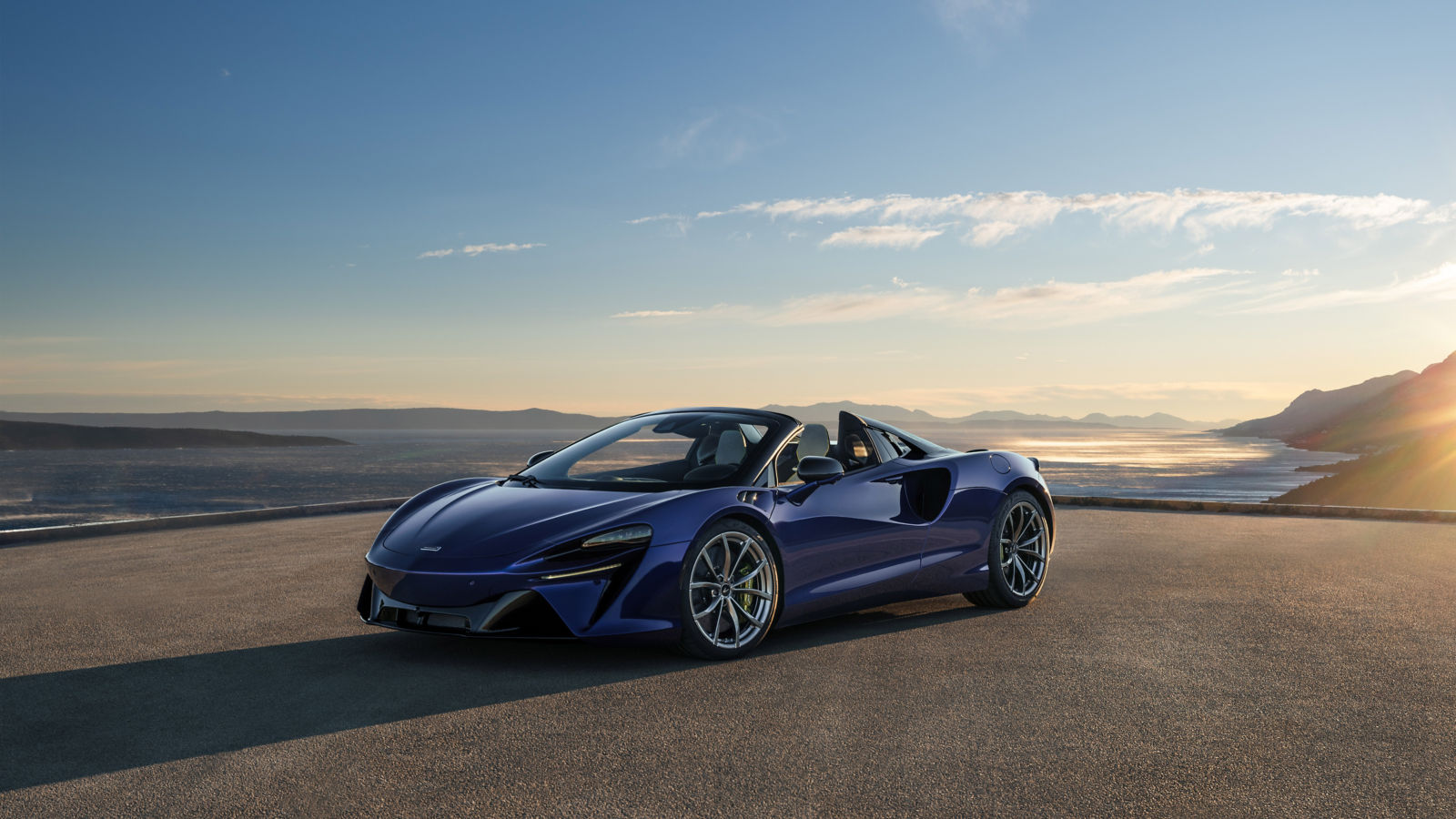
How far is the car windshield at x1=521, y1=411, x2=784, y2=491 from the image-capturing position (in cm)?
592

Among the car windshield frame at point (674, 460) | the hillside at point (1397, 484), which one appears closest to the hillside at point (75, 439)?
the hillside at point (1397, 484)

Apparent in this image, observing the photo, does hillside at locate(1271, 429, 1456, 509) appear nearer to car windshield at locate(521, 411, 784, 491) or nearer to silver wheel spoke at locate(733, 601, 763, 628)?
car windshield at locate(521, 411, 784, 491)

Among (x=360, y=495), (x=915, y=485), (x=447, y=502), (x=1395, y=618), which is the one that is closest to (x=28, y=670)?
(x=447, y=502)

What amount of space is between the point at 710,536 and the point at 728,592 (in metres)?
0.32

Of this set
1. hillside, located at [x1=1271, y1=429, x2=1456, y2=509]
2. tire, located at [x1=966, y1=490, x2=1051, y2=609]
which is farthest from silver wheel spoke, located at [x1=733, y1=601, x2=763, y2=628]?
hillside, located at [x1=1271, y1=429, x2=1456, y2=509]

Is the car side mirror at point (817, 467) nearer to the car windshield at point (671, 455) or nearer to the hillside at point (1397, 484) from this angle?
the car windshield at point (671, 455)

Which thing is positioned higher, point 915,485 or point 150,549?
point 915,485

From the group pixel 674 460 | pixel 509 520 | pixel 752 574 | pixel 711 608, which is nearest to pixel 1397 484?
pixel 674 460

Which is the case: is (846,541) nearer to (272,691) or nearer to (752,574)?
(752,574)

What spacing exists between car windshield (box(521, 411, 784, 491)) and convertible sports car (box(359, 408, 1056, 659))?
0.01 m

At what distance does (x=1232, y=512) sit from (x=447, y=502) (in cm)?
1178

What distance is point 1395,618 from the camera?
21.2ft

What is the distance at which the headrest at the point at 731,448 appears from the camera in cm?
614

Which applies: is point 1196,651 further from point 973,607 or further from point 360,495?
point 360,495
